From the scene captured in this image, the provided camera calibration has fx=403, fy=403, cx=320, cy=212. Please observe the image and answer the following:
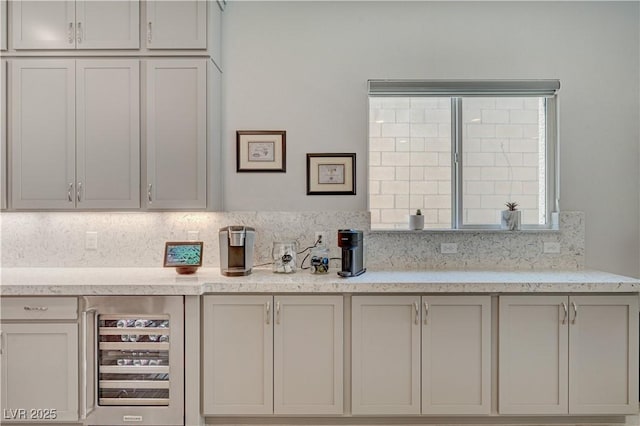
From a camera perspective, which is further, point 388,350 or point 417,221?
point 417,221

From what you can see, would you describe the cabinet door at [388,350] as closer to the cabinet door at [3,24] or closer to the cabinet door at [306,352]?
the cabinet door at [306,352]

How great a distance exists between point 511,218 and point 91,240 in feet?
10.3

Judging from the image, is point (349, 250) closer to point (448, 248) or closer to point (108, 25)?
point (448, 248)

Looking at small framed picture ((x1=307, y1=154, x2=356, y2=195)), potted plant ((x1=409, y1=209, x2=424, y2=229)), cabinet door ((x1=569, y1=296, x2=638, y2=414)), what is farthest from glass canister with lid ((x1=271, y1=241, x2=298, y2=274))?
cabinet door ((x1=569, y1=296, x2=638, y2=414))

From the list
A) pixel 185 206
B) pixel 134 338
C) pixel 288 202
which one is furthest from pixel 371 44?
pixel 134 338

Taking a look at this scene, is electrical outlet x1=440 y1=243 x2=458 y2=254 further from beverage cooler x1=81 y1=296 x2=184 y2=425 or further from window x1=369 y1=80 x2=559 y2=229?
beverage cooler x1=81 y1=296 x2=184 y2=425

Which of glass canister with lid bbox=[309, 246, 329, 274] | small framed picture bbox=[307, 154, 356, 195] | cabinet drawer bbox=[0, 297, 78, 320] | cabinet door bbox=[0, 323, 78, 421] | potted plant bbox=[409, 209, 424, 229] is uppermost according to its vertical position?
small framed picture bbox=[307, 154, 356, 195]

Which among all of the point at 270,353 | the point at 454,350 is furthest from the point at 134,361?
the point at 454,350

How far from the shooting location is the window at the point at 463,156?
3.10 meters

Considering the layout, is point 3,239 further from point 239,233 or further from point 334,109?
point 334,109

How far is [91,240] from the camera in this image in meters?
3.03

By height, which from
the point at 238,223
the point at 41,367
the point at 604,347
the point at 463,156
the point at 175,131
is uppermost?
the point at 175,131

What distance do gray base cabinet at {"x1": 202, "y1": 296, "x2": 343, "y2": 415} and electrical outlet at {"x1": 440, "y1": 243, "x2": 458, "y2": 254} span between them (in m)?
1.03

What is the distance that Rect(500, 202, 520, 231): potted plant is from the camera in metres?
2.99
